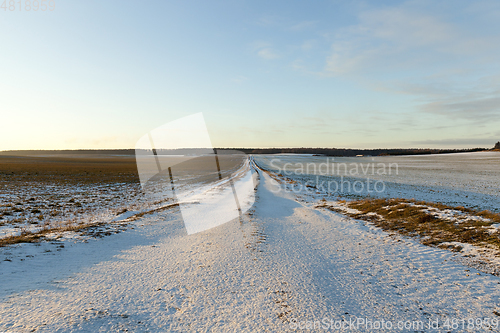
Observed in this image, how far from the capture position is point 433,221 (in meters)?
12.8

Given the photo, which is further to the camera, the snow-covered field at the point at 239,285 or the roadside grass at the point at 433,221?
the roadside grass at the point at 433,221

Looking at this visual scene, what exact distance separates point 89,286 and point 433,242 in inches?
518

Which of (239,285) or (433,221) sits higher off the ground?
(433,221)

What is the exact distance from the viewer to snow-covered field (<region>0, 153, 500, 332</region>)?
5613 millimetres

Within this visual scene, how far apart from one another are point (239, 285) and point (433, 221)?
11.4 m

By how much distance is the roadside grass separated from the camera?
10.3 metres

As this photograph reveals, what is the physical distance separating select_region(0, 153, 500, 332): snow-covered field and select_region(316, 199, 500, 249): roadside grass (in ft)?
4.35

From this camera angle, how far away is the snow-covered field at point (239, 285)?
5.61 meters

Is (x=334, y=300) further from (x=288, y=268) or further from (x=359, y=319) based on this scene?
(x=288, y=268)

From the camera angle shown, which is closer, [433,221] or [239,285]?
[239,285]

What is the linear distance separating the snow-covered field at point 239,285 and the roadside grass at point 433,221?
1.33 metres

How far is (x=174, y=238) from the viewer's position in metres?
11.7

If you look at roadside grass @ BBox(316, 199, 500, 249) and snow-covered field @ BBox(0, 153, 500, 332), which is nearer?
snow-covered field @ BBox(0, 153, 500, 332)

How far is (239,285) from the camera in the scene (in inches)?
287
